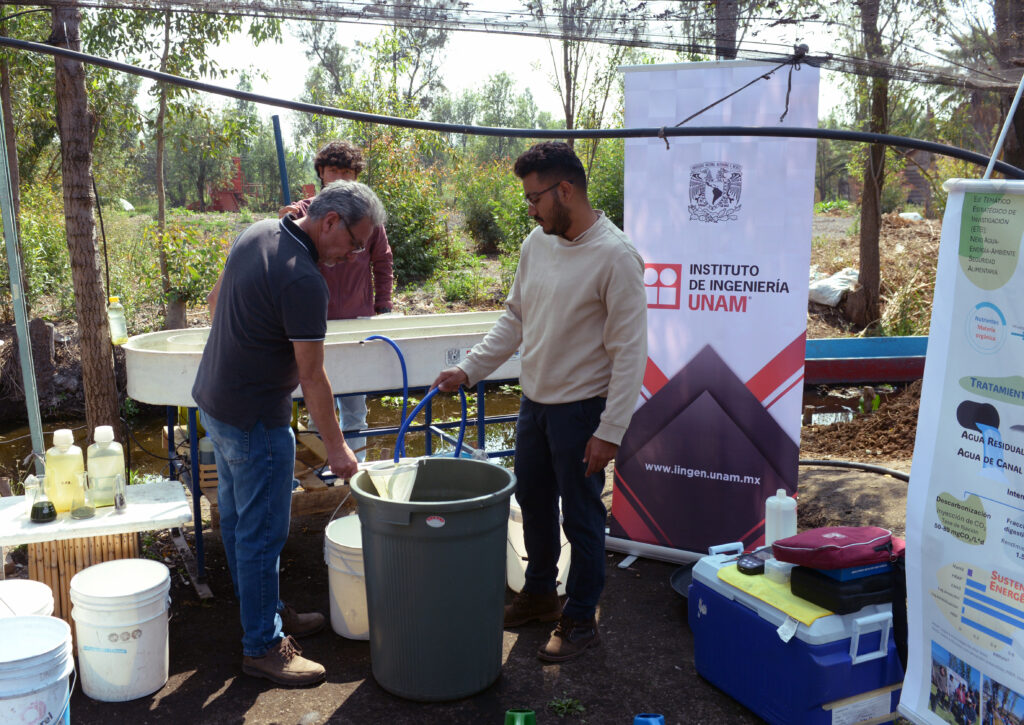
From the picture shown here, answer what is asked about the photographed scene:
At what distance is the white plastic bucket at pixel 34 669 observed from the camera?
2361 mm

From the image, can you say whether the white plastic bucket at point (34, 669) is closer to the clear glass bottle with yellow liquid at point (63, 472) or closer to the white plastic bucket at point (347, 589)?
the clear glass bottle with yellow liquid at point (63, 472)

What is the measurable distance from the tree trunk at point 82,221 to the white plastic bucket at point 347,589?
2223mm

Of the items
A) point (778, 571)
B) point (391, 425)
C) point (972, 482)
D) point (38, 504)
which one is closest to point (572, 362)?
point (778, 571)

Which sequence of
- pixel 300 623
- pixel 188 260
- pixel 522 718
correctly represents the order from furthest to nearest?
pixel 188 260
pixel 300 623
pixel 522 718

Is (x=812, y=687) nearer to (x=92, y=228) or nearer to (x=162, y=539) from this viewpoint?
(x=162, y=539)

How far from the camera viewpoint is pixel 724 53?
3.43m

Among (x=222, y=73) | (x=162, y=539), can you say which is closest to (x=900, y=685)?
(x=162, y=539)

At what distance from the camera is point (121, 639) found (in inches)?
113

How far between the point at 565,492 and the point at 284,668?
1.22 m

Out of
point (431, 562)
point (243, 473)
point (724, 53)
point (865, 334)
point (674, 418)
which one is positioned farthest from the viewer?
point (865, 334)

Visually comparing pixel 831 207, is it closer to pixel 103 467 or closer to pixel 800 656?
pixel 800 656

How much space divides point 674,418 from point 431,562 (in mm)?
1639

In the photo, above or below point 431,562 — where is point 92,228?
above

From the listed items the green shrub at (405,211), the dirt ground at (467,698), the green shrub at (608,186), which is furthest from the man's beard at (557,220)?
the green shrub at (405,211)
